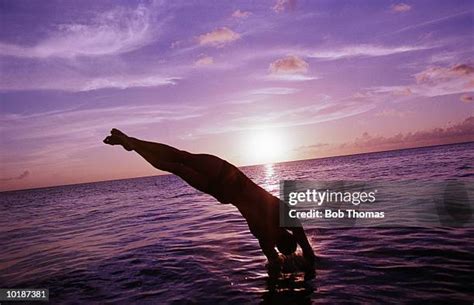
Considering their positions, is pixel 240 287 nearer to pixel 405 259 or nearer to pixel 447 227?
pixel 405 259

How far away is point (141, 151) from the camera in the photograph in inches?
321

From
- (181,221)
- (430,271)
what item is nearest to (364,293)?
(430,271)

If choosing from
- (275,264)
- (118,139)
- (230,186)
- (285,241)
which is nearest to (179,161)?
(230,186)

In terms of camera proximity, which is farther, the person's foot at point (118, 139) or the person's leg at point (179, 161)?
the person's foot at point (118, 139)

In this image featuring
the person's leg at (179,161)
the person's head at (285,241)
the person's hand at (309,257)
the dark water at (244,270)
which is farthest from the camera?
the person's hand at (309,257)

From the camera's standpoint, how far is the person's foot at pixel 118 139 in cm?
829

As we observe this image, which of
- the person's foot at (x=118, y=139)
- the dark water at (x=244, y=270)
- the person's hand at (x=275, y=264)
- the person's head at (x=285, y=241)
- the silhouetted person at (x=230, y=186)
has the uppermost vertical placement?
the person's foot at (x=118, y=139)

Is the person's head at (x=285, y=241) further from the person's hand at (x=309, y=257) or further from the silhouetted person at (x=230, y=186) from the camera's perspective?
the person's hand at (x=309, y=257)

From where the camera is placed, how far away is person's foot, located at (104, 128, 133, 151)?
8289mm

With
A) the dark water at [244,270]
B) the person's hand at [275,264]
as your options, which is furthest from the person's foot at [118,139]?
the person's hand at [275,264]

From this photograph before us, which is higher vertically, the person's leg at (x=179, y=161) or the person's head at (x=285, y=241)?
the person's leg at (x=179, y=161)

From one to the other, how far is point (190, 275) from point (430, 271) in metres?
5.80

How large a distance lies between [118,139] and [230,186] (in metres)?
3.20

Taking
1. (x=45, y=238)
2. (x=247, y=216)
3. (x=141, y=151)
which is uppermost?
(x=141, y=151)
